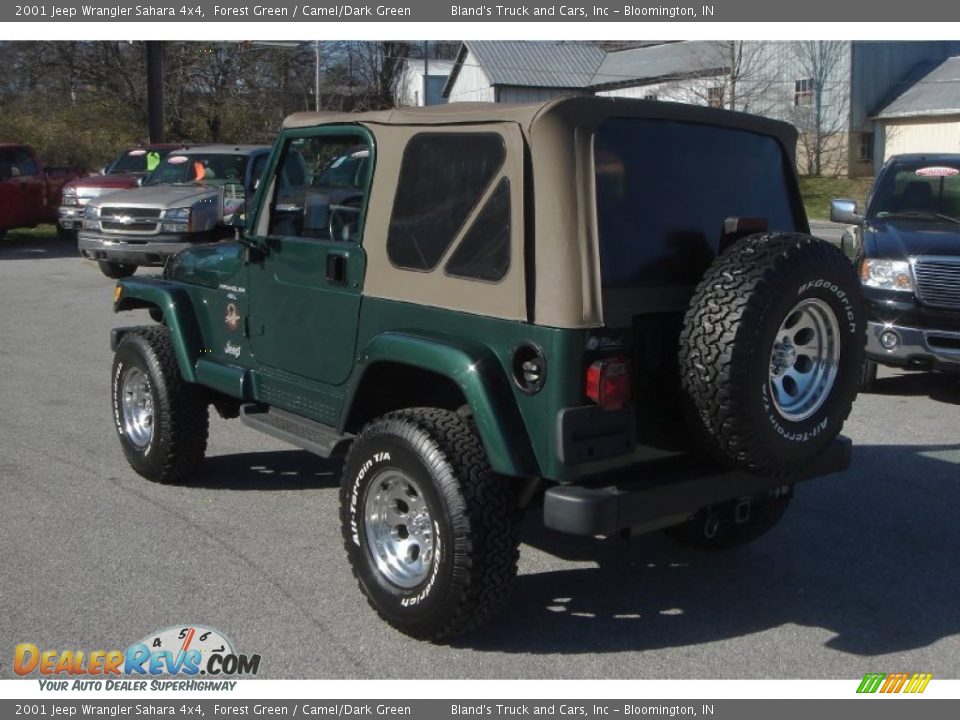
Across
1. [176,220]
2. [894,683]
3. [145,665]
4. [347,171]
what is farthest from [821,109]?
[145,665]

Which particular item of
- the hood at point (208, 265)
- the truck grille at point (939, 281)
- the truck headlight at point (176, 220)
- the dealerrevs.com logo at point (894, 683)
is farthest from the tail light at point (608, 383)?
the truck headlight at point (176, 220)

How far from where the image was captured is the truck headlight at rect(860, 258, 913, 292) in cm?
840

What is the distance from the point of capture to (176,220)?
1412 cm

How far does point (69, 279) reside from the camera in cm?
1648

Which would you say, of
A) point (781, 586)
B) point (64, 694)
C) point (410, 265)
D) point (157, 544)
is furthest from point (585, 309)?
point (157, 544)

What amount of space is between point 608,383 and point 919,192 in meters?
6.65

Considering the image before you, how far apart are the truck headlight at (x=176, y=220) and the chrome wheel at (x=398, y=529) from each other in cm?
1045

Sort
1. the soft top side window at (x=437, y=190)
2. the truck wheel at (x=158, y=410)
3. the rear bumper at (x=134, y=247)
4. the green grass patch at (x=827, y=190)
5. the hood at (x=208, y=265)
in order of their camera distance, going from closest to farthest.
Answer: the soft top side window at (x=437, y=190) → the hood at (x=208, y=265) → the truck wheel at (x=158, y=410) → the rear bumper at (x=134, y=247) → the green grass patch at (x=827, y=190)

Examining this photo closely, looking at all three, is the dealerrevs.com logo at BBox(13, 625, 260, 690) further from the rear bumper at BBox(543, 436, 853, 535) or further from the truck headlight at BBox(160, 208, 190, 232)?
the truck headlight at BBox(160, 208, 190, 232)

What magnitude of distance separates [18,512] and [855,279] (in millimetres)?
4348

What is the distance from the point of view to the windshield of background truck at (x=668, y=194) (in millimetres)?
4160

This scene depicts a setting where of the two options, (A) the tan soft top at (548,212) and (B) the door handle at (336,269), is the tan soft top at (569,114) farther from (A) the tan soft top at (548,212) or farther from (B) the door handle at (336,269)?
(B) the door handle at (336,269)

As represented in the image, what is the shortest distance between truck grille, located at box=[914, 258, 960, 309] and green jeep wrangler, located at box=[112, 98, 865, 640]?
3.79 metres

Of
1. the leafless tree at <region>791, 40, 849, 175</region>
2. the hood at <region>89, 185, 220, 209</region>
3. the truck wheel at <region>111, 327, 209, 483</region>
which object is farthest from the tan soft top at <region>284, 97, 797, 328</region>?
the leafless tree at <region>791, 40, 849, 175</region>
